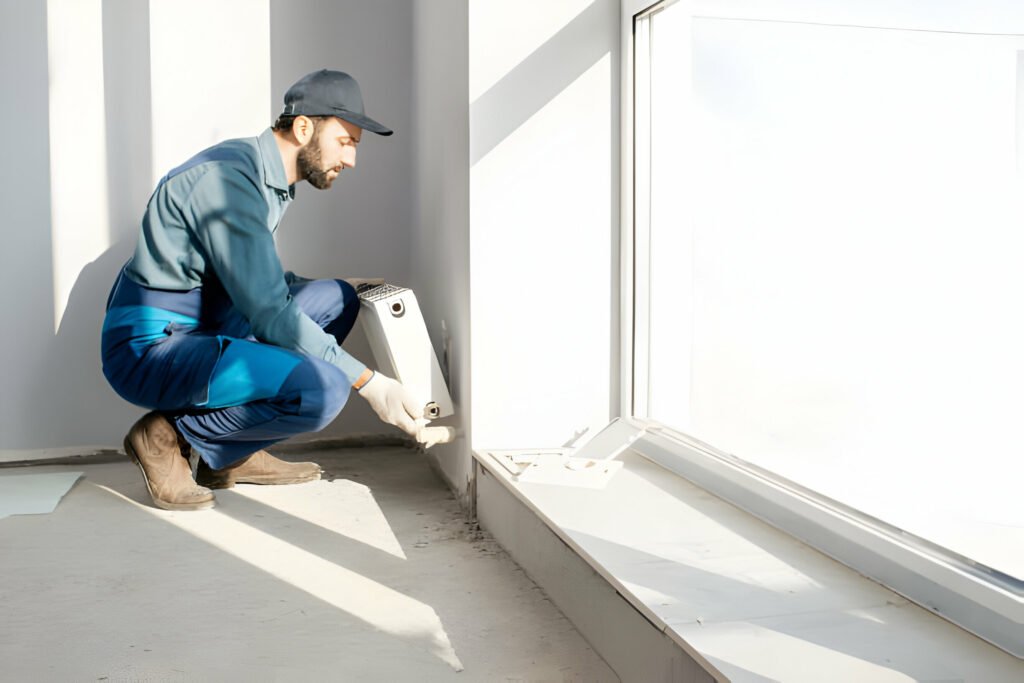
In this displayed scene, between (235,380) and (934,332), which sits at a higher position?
(934,332)

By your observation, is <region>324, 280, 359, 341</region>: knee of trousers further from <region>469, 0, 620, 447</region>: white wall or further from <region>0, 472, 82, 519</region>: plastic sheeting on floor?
<region>0, 472, 82, 519</region>: plastic sheeting on floor

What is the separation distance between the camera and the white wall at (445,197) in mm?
2264

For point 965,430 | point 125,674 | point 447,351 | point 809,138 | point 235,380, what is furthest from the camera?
point 447,351

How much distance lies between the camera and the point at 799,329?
1896 mm

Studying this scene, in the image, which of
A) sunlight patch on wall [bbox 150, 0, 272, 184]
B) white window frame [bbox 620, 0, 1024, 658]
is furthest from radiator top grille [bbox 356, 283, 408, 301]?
sunlight patch on wall [bbox 150, 0, 272, 184]

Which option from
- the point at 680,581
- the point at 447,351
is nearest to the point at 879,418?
the point at 680,581

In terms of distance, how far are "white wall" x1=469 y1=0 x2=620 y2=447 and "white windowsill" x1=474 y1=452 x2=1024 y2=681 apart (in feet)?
1.37

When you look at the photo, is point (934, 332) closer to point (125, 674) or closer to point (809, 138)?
point (809, 138)

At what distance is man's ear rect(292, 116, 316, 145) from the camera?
7.75 feet

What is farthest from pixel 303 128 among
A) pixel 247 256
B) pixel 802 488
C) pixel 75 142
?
pixel 802 488

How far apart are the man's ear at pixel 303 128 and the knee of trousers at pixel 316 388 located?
1.89ft

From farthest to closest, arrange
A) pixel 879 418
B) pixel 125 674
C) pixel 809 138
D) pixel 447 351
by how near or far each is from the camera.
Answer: pixel 447 351 → pixel 809 138 → pixel 879 418 → pixel 125 674

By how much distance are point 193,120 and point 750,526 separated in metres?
2.16

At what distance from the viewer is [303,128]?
238cm
